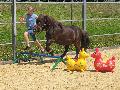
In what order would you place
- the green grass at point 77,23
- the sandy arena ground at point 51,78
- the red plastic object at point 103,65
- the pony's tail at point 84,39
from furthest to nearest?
the green grass at point 77,23, the pony's tail at point 84,39, the red plastic object at point 103,65, the sandy arena ground at point 51,78

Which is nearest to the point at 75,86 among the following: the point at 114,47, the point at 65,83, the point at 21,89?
the point at 65,83

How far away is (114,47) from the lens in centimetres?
1348

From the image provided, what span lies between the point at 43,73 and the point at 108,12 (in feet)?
27.5

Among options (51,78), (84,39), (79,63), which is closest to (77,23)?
(84,39)

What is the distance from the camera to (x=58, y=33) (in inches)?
384

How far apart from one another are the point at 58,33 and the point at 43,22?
0.47m

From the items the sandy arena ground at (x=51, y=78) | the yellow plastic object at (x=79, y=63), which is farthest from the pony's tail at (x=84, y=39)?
the yellow plastic object at (x=79, y=63)

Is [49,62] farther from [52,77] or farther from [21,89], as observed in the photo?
[21,89]

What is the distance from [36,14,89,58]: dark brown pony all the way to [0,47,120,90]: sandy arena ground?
59 centimetres

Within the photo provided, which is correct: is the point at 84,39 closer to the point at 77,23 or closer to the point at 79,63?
the point at 79,63

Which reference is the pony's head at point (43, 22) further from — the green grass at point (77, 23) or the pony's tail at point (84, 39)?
the green grass at point (77, 23)

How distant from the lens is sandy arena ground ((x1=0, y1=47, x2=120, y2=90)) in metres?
7.43

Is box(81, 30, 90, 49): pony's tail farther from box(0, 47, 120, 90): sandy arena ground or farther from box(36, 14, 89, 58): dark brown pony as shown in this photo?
box(0, 47, 120, 90): sandy arena ground

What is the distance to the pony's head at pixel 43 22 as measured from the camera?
9516mm
